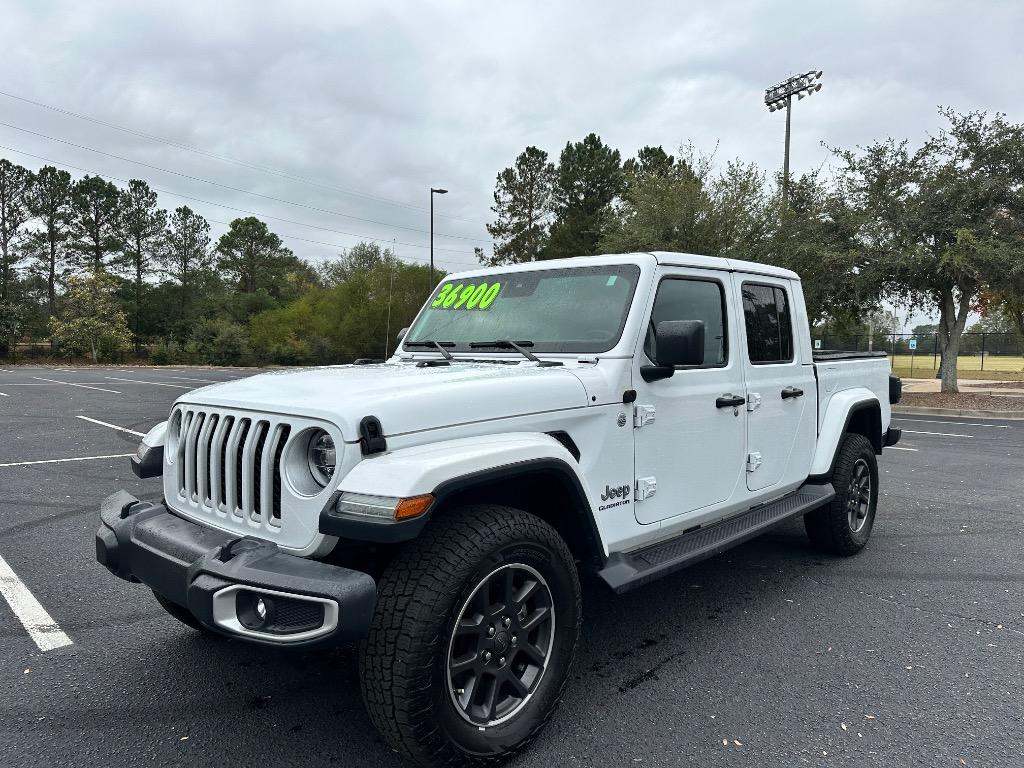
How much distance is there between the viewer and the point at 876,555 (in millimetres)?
4777

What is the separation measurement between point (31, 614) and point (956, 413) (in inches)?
670

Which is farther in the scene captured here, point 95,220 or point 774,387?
point 95,220

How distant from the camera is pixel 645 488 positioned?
119 inches

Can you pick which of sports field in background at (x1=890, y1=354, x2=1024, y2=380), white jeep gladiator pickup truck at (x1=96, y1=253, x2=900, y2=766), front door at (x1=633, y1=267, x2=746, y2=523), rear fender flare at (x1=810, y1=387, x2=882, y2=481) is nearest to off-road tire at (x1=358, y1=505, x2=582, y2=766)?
white jeep gladiator pickup truck at (x1=96, y1=253, x2=900, y2=766)

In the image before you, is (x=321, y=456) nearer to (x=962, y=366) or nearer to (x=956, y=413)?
(x=956, y=413)

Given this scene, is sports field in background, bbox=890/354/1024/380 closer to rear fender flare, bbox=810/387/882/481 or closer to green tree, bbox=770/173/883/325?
green tree, bbox=770/173/883/325

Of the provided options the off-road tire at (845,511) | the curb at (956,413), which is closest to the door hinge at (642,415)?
the off-road tire at (845,511)

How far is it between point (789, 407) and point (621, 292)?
4.89ft

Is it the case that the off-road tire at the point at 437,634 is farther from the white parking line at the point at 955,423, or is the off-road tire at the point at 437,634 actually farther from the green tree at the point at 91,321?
the green tree at the point at 91,321

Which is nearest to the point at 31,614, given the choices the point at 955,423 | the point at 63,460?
the point at 63,460

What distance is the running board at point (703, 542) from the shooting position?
2.79m

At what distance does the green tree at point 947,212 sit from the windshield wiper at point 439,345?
15342 mm

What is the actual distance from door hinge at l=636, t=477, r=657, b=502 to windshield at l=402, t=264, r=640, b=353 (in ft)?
2.02

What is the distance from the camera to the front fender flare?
2.05 m
